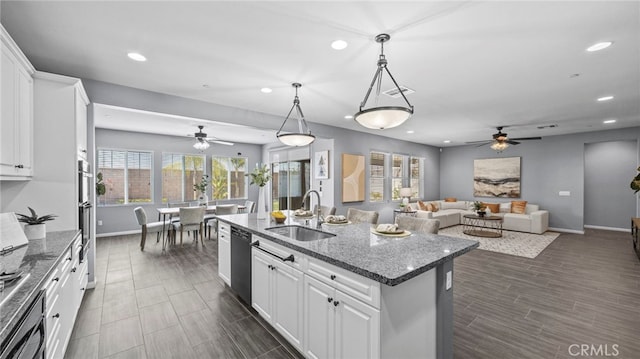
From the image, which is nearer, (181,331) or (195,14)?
(195,14)

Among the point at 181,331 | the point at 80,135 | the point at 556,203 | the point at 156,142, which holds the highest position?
the point at 156,142

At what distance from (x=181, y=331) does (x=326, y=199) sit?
4439mm

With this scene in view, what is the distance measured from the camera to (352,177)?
674 cm

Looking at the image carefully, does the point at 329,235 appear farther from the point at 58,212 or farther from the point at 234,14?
the point at 58,212

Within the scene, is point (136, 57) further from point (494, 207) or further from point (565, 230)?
point (565, 230)

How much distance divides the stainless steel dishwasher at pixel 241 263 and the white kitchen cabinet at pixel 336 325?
1098 mm

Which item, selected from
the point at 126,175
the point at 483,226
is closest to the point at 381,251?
the point at 483,226

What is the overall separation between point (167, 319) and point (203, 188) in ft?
17.1

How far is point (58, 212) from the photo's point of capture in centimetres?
269

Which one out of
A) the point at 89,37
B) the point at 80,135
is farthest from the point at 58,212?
the point at 89,37

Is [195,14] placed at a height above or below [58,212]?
above

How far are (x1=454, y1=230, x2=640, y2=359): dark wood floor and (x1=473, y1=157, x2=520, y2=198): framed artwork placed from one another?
3.58 metres

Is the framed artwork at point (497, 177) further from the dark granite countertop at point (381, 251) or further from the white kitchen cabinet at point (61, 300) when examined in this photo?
the white kitchen cabinet at point (61, 300)

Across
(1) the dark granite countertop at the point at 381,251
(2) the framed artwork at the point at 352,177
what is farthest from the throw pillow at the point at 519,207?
(1) the dark granite countertop at the point at 381,251
